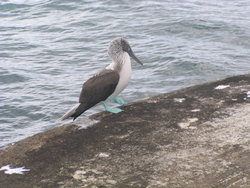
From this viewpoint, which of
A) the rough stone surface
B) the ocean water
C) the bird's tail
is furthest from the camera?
the ocean water

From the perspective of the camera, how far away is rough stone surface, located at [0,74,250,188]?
3.80 metres

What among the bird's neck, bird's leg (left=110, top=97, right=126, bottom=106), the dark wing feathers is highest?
the bird's neck

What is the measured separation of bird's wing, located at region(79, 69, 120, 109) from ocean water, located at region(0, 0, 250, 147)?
82.7 inches

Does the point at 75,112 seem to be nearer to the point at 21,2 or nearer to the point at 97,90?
the point at 97,90

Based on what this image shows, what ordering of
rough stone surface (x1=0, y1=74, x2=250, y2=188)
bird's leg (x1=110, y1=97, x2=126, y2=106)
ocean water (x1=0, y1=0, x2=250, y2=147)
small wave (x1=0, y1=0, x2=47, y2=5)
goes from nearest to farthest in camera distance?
rough stone surface (x1=0, y1=74, x2=250, y2=188)
bird's leg (x1=110, y1=97, x2=126, y2=106)
ocean water (x1=0, y1=0, x2=250, y2=147)
small wave (x1=0, y1=0, x2=47, y2=5)

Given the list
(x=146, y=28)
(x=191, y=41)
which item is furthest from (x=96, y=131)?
(x=146, y=28)

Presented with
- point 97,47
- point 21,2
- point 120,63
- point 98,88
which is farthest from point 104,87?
point 21,2

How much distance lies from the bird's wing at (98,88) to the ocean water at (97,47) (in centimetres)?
210

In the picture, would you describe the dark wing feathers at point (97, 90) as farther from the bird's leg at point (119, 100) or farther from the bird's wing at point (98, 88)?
the bird's leg at point (119, 100)

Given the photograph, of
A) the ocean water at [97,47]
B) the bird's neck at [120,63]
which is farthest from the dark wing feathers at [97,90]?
the ocean water at [97,47]

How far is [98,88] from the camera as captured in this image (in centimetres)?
563

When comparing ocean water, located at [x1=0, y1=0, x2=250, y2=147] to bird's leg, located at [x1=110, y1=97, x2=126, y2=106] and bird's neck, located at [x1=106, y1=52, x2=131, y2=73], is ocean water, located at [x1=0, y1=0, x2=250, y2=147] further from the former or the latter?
bird's neck, located at [x1=106, y1=52, x2=131, y2=73]

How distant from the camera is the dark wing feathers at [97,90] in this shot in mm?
5596

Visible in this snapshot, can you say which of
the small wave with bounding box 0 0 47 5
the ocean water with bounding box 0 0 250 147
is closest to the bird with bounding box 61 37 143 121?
the ocean water with bounding box 0 0 250 147
